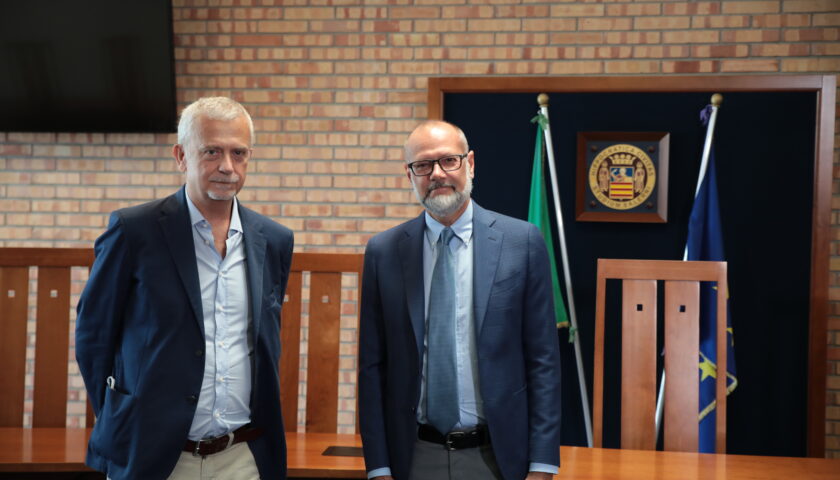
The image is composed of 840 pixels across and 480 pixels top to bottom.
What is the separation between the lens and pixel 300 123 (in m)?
3.90

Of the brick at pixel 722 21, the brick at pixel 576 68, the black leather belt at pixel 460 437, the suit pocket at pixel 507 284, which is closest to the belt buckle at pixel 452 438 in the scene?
the black leather belt at pixel 460 437

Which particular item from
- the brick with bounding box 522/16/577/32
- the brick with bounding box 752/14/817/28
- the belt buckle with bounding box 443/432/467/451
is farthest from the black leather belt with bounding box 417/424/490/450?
the brick with bounding box 752/14/817/28

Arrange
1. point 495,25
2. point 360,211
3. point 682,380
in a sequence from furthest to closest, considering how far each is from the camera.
Answer: point 360,211, point 495,25, point 682,380

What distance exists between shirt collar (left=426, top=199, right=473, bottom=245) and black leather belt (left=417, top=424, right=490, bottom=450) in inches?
19.5

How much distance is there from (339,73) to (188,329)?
239 cm

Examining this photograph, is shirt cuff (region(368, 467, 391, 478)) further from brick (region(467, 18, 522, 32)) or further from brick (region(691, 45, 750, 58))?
brick (region(691, 45, 750, 58))

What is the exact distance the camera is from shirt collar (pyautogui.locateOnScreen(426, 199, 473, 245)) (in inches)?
78.6

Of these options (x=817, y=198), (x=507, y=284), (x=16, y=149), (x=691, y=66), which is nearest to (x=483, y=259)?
(x=507, y=284)

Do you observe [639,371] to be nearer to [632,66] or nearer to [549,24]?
[632,66]

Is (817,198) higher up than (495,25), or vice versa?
(495,25)

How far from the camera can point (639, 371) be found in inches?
107

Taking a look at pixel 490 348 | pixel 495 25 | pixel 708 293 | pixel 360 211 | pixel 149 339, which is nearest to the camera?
pixel 149 339

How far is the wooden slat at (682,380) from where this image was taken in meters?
2.71

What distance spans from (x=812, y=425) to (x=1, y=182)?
436 cm
